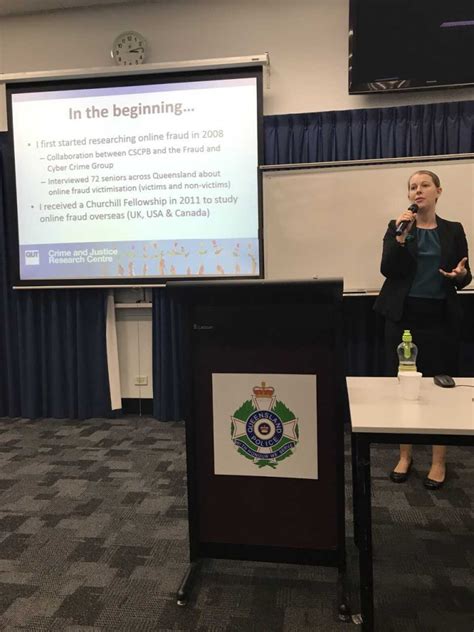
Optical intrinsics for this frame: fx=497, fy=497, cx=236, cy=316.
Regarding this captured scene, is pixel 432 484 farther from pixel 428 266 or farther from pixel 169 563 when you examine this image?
pixel 169 563

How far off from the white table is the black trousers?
0.80m

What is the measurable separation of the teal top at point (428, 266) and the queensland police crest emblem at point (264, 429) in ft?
3.93

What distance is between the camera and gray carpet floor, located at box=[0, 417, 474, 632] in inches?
63.2

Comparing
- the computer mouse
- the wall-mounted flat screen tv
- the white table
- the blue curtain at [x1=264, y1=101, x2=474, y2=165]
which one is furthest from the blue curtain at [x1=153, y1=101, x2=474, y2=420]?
the white table

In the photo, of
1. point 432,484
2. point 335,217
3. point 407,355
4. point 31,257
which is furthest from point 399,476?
point 31,257

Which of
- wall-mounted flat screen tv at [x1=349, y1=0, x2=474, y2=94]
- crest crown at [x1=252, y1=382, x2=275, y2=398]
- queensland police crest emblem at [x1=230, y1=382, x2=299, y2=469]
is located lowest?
queensland police crest emblem at [x1=230, y1=382, x2=299, y2=469]

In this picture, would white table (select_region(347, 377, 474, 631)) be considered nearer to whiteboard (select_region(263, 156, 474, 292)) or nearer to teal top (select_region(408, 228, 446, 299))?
teal top (select_region(408, 228, 446, 299))

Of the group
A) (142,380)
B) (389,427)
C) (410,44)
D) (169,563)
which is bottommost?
(169,563)

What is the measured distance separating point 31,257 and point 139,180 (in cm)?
107

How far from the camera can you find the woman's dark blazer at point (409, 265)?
91.8 inches

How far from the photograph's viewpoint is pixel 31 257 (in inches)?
156

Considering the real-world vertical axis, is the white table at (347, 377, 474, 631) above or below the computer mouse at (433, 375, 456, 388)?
below

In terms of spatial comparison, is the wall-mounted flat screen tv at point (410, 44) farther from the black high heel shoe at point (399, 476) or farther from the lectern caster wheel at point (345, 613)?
the lectern caster wheel at point (345, 613)

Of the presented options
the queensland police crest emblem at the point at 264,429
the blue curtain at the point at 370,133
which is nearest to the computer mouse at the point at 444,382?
the queensland police crest emblem at the point at 264,429
